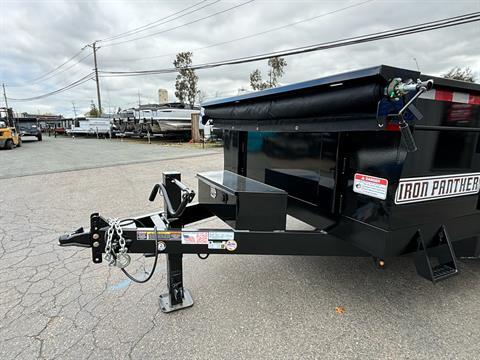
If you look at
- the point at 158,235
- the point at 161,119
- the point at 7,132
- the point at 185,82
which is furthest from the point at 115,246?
the point at 185,82

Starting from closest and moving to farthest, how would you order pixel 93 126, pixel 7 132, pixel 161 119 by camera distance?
pixel 7 132 < pixel 161 119 < pixel 93 126

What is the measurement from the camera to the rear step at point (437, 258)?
6.15ft

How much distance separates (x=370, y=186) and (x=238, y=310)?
4.46 ft

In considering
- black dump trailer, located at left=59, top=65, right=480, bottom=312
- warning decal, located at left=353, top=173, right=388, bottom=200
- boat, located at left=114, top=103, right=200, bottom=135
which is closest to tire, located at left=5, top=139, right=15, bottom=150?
boat, located at left=114, top=103, right=200, bottom=135

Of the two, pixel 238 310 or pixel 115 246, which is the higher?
pixel 115 246

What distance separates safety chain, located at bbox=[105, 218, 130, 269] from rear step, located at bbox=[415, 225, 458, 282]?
1928 mm

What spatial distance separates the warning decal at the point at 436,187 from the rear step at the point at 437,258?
0.83 ft

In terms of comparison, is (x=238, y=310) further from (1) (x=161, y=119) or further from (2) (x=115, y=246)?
(1) (x=161, y=119)

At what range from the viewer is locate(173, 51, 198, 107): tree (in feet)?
126

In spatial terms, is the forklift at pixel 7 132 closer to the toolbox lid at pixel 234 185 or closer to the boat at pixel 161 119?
the boat at pixel 161 119

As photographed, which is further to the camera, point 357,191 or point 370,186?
point 357,191

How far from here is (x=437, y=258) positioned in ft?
6.64

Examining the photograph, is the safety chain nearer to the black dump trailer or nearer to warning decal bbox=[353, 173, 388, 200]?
the black dump trailer

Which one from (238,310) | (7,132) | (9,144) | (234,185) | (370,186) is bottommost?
(9,144)
